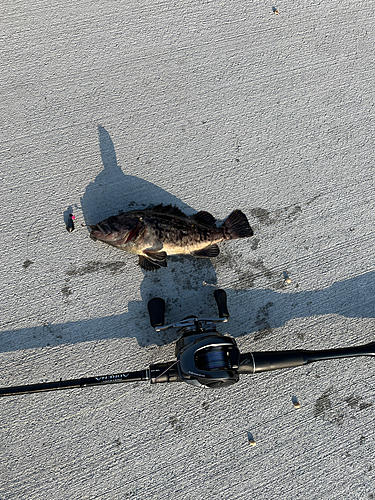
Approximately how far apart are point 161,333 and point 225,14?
154 inches

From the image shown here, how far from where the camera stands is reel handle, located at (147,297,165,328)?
293 centimetres

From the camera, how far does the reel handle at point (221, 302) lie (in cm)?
295

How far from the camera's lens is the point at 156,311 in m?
2.97

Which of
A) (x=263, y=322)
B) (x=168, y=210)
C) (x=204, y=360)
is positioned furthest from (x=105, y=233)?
(x=263, y=322)

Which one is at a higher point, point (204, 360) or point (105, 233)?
point (105, 233)

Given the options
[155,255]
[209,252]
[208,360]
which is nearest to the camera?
[208,360]

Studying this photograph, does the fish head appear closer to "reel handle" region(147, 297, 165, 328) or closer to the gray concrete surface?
the gray concrete surface

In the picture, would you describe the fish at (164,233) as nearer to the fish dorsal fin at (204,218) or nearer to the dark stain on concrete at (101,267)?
the fish dorsal fin at (204,218)

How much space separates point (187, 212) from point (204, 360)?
5.37ft

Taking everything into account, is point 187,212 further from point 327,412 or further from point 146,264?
point 327,412

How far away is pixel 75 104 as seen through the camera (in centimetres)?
346

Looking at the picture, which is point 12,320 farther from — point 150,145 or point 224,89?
point 224,89

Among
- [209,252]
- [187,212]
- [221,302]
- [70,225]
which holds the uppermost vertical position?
[70,225]

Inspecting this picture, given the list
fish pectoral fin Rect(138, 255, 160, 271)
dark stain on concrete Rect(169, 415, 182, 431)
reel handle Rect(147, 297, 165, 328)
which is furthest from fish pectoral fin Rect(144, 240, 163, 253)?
dark stain on concrete Rect(169, 415, 182, 431)
